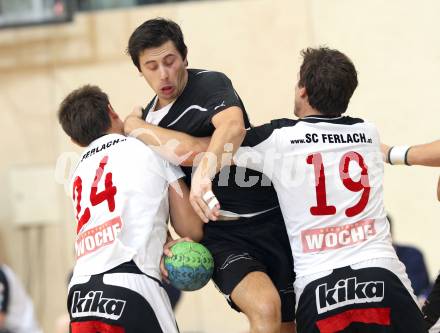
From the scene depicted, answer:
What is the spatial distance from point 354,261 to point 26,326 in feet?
15.9

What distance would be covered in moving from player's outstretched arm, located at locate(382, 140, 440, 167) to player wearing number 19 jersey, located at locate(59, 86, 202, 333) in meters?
1.18

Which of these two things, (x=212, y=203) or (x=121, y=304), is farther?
(x=121, y=304)

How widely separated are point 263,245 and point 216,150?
27.0 inches

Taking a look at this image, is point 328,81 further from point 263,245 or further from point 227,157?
point 263,245

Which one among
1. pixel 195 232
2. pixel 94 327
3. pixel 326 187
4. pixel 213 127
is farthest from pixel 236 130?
pixel 94 327

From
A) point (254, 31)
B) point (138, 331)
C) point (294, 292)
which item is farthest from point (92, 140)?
point (254, 31)

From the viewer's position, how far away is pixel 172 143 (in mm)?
4480

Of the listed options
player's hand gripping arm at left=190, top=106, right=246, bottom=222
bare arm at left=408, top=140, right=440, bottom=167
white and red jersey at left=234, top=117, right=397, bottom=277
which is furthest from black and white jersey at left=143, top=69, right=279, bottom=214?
bare arm at left=408, top=140, right=440, bottom=167

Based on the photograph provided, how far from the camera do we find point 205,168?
4.16m

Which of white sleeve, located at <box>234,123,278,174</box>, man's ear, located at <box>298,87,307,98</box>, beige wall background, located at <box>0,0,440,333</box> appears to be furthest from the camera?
beige wall background, located at <box>0,0,440,333</box>

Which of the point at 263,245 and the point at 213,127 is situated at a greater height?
the point at 213,127

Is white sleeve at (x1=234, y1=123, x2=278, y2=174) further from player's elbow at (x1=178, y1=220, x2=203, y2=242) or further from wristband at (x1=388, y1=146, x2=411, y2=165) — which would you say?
wristband at (x1=388, y1=146, x2=411, y2=165)

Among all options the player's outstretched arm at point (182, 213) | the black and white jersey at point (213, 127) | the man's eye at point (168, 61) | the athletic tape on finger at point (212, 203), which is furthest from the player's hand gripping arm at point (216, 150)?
the man's eye at point (168, 61)

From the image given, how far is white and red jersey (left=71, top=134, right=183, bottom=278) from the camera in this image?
170 inches
